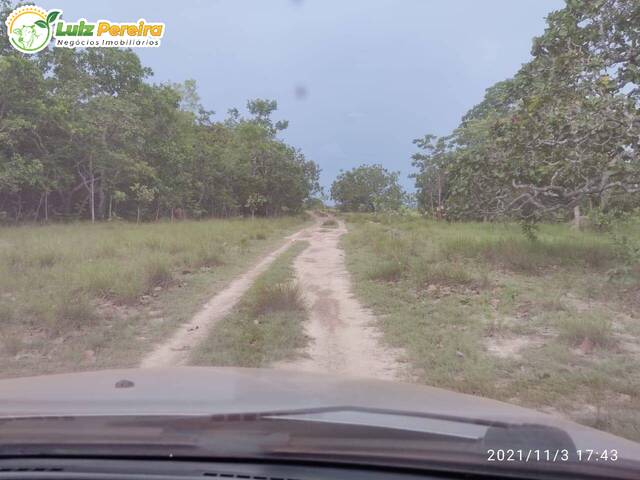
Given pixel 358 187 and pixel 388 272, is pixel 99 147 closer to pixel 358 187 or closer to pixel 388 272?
pixel 388 272

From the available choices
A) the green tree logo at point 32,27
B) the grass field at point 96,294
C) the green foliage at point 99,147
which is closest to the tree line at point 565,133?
the grass field at point 96,294

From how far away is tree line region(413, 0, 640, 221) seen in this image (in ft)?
30.1

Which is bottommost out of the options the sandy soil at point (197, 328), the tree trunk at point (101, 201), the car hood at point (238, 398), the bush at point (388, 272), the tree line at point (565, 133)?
the sandy soil at point (197, 328)

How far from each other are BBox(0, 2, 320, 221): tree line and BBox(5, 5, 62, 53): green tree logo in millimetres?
4869

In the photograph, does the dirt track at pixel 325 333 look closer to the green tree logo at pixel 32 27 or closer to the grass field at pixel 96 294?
the grass field at pixel 96 294

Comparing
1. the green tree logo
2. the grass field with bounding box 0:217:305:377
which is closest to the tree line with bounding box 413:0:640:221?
the grass field with bounding box 0:217:305:377

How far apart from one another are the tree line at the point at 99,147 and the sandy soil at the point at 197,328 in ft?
42.0

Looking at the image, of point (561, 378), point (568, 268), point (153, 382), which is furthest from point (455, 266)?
point (153, 382)

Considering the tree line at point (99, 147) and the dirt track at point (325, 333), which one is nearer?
the dirt track at point (325, 333)

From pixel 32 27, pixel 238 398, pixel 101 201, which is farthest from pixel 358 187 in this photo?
pixel 238 398

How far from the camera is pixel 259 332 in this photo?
680cm

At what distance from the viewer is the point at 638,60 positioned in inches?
386

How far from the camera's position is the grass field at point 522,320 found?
4906 millimetres

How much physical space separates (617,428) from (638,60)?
7.88 m
